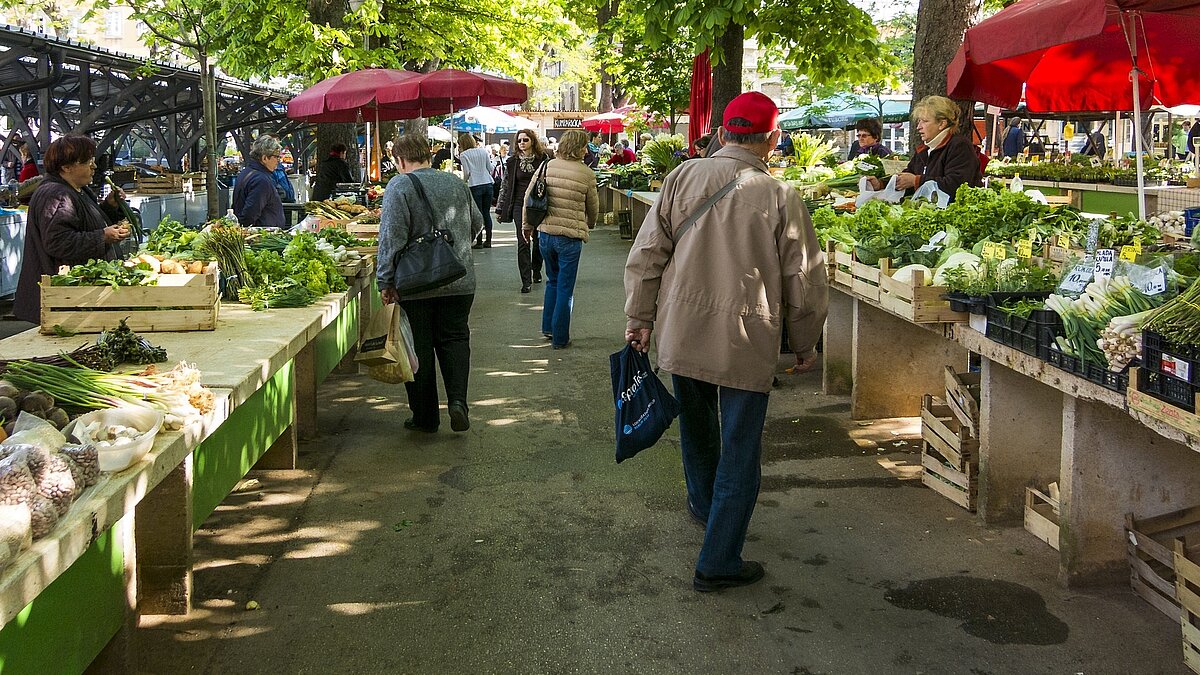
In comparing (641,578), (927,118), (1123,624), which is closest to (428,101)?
(927,118)

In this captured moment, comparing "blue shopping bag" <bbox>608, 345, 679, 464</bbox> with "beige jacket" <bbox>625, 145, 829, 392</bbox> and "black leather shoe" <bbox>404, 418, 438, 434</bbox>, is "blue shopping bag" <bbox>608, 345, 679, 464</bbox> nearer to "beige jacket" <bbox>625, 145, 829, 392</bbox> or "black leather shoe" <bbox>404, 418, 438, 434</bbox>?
"beige jacket" <bbox>625, 145, 829, 392</bbox>

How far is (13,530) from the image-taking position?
2.47m

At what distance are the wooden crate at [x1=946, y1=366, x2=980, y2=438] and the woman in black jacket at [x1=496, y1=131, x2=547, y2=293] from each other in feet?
24.0

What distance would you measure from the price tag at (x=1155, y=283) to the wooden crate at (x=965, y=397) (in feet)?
4.32

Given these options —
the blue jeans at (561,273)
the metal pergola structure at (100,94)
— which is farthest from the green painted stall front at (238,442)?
the metal pergola structure at (100,94)

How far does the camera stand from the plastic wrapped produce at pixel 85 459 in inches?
117

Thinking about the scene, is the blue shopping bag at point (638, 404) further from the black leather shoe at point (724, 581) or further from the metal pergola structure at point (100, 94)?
the metal pergola structure at point (100, 94)

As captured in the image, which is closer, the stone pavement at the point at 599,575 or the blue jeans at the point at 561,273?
the stone pavement at the point at 599,575

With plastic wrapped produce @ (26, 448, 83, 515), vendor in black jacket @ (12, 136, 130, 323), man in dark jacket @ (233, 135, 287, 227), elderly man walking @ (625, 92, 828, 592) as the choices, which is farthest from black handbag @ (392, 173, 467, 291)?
man in dark jacket @ (233, 135, 287, 227)

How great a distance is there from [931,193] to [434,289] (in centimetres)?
341

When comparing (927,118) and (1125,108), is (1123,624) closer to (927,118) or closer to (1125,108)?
(927,118)

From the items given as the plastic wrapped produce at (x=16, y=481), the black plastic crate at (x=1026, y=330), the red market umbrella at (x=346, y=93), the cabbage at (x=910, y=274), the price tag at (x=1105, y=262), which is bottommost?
the plastic wrapped produce at (x=16, y=481)

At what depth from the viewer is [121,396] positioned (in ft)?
11.8

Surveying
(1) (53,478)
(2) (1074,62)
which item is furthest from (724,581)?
(2) (1074,62)
